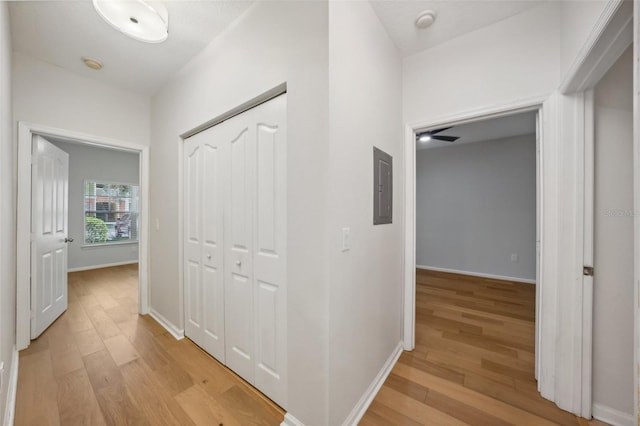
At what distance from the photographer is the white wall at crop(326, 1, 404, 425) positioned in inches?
46.6

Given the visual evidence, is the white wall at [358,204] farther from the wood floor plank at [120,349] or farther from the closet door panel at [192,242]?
the wood floor plank at [120,349]

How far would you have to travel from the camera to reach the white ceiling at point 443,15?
1523 millimetres

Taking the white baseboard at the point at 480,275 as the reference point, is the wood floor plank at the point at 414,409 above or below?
below

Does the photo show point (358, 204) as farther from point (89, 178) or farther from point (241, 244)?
point (89, 178)

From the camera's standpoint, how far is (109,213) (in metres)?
5.47

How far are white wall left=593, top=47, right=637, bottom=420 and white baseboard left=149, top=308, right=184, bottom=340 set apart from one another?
317 cm

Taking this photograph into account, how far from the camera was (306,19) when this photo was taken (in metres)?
1.23

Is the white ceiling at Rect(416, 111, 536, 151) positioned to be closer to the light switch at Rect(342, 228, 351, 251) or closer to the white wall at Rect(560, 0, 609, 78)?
the white wall at Rect(560, 0, 609, 78)

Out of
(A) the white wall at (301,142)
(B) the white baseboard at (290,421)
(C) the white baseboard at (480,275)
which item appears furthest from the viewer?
(C) the white baseboard at (480,275)

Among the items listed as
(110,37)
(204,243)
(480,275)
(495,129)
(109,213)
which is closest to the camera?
(110,37)

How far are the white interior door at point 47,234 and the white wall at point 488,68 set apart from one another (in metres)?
3.65

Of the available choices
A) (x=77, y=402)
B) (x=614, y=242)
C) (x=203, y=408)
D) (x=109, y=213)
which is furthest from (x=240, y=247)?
(x=109, y=213)

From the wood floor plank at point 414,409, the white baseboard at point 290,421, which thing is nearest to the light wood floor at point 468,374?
the wood floor plank at point 414,409

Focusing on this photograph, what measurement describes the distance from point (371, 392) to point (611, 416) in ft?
4.54
